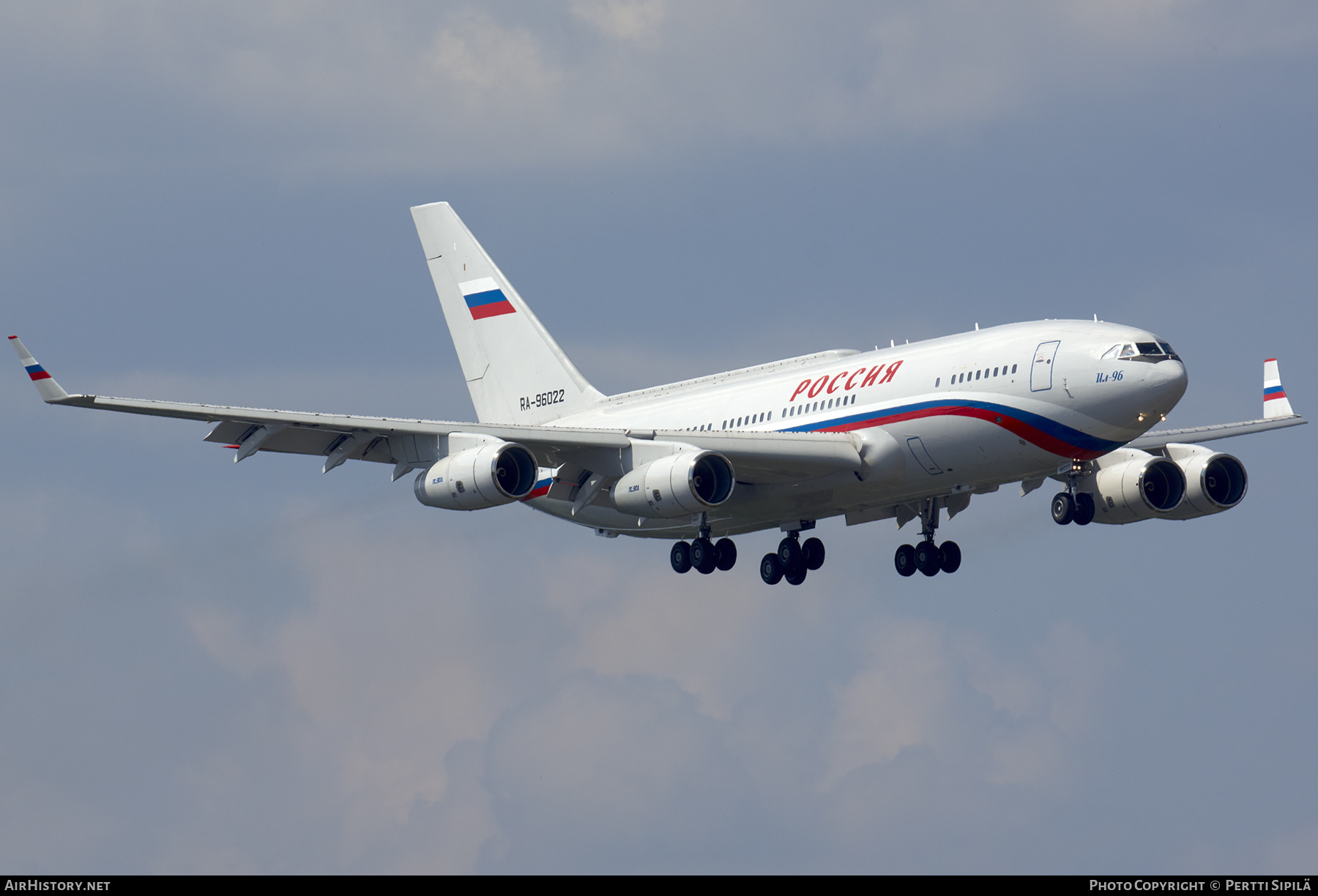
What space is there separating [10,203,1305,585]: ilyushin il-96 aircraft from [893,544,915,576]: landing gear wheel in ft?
0.15

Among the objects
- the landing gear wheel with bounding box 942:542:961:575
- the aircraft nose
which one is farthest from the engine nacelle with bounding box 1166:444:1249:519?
the aircraft nose

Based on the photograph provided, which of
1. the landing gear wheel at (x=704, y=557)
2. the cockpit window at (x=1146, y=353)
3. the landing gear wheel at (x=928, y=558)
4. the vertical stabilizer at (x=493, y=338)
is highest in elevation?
the vertical stabilizer at (x=493, y=338)

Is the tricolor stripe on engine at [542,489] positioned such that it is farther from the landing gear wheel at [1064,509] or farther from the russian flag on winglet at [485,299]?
the landing gear wheel at [1064,509]

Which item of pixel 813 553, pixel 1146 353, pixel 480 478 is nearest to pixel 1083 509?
pixel 1146 353

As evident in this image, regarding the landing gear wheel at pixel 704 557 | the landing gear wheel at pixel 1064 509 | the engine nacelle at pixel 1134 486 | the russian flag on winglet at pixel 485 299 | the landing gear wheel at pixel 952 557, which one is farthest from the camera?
the russian flag on winglet at pixel 485 299

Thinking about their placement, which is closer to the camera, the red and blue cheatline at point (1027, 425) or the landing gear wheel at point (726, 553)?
the red and blue cheatline at point (1027, 425)

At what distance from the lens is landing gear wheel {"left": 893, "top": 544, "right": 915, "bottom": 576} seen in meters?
61.2

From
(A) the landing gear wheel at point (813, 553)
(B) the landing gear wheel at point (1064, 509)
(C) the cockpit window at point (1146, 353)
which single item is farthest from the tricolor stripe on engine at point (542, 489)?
(C) the cockpit window at point (1146, 353)

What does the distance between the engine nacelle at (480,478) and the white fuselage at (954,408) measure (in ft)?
13.6

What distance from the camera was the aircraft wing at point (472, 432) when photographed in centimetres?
5184

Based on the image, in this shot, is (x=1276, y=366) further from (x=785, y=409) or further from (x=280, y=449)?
(x=280, y=449)

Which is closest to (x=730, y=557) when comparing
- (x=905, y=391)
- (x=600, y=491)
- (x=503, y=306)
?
(x=600, y=491)

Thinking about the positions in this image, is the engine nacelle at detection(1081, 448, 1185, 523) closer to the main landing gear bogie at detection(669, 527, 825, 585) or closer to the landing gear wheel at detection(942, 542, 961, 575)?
the landing gear wheel at detection(942, 542, 961, 575)

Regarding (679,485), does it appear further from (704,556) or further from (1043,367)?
(1043,367)
